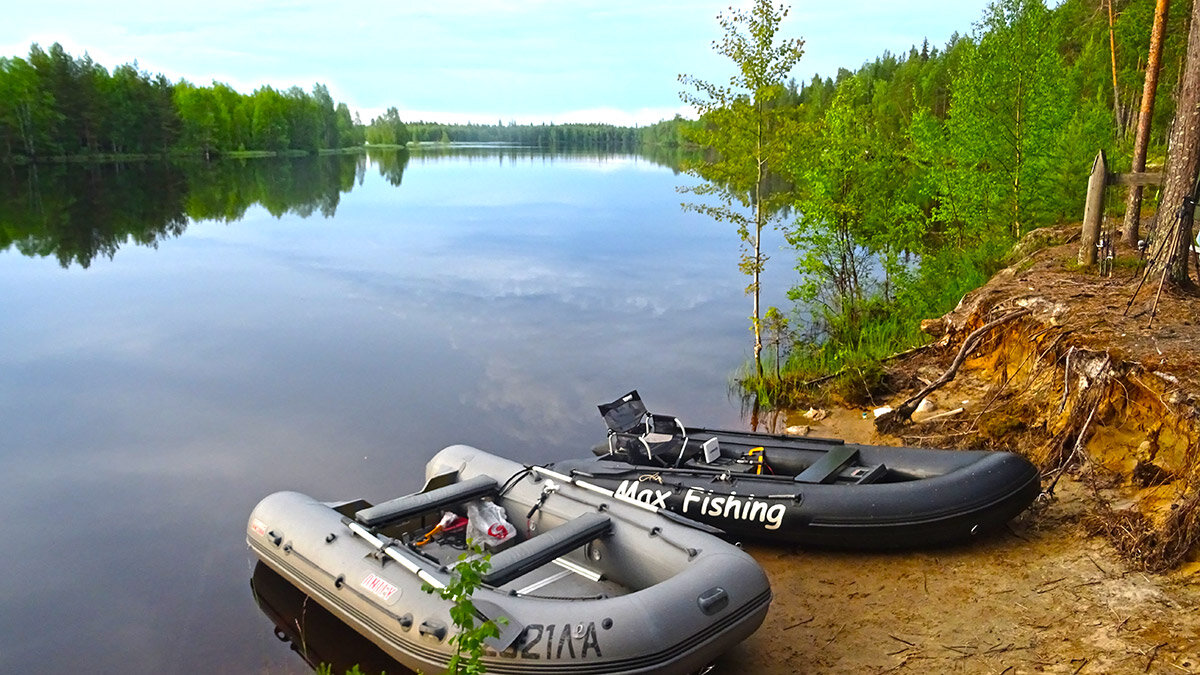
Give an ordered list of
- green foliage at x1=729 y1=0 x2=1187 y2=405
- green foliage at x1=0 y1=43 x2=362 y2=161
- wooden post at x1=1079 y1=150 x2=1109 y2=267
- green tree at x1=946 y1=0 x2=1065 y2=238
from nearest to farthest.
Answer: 1. wooden post at x1=1079 y1=150 x2=1109 y2=267
2. green foliage at x1=729 y1=0 x2=1187 y2=405
3. green tree at x1=946 y1=0 x2=1065 y2=238
4. green foliage at x1=0 y1=43 x2=362 y2=161

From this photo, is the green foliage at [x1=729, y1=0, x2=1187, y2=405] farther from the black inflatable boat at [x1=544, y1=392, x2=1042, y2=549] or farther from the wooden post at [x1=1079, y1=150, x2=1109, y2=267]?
the black inflatable boat at [x1=544, y1=392, x2=1042, y2=549]

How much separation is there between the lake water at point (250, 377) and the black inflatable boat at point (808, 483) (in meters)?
2.71

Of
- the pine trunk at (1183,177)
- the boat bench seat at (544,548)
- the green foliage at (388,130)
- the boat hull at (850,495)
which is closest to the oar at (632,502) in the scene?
the boat bench seat at (544,548)

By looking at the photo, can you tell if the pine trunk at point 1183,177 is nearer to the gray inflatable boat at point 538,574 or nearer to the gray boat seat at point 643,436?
the gray boat seat at point 643,436

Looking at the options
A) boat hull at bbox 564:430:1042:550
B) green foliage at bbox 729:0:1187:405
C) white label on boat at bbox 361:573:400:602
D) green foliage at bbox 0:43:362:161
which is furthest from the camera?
green foliage at bbox 0:43:362:161

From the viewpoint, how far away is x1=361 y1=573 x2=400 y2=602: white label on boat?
5457 mm

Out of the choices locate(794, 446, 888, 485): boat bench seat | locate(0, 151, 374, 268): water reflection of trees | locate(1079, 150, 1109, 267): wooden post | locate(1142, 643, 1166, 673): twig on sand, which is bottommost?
locate(1142, 643, 1166, 673): twig on sand

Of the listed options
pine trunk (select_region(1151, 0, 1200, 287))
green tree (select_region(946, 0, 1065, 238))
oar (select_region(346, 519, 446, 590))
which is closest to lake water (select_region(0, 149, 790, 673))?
oar (select_region(346, 519, 446, 590))

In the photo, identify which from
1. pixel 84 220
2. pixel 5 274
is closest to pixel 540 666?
pixel 5 274

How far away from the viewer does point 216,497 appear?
9.26 metres

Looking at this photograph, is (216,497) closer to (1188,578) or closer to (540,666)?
(540,666)

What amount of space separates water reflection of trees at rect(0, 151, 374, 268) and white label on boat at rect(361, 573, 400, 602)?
22.4 meters

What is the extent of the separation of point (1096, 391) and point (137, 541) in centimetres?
926

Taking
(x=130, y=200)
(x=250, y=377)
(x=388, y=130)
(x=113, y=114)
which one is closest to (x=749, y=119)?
(x=250, y=377)
